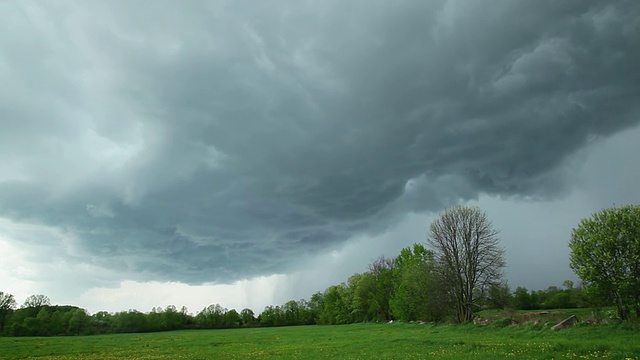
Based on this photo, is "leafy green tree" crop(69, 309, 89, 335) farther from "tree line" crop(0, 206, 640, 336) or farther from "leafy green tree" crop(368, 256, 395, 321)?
"leafy green tree" crop(368, 256, 395, 321)

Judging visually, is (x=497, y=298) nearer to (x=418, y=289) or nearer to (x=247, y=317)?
(x=418, y=289)

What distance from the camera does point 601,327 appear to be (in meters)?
32.5

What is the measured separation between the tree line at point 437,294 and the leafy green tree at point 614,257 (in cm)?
8

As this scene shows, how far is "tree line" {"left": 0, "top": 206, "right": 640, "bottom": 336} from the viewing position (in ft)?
117

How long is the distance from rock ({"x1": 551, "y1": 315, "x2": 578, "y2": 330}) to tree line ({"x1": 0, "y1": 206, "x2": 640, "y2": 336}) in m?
2.74

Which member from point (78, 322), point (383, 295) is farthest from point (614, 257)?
point (78, 322)

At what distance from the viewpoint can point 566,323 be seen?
36.8m

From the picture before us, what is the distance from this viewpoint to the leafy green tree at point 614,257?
113 feet

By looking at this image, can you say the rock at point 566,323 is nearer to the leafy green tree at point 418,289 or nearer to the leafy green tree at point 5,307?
the leafy green tree at point 418,289

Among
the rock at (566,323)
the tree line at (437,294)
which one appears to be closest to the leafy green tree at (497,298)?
the tree line at (437,294)

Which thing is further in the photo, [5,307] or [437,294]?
[5,307]

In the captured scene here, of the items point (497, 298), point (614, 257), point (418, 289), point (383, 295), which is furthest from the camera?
point (383, 295)

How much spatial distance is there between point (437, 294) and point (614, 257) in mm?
32703

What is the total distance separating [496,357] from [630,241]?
921 inches
